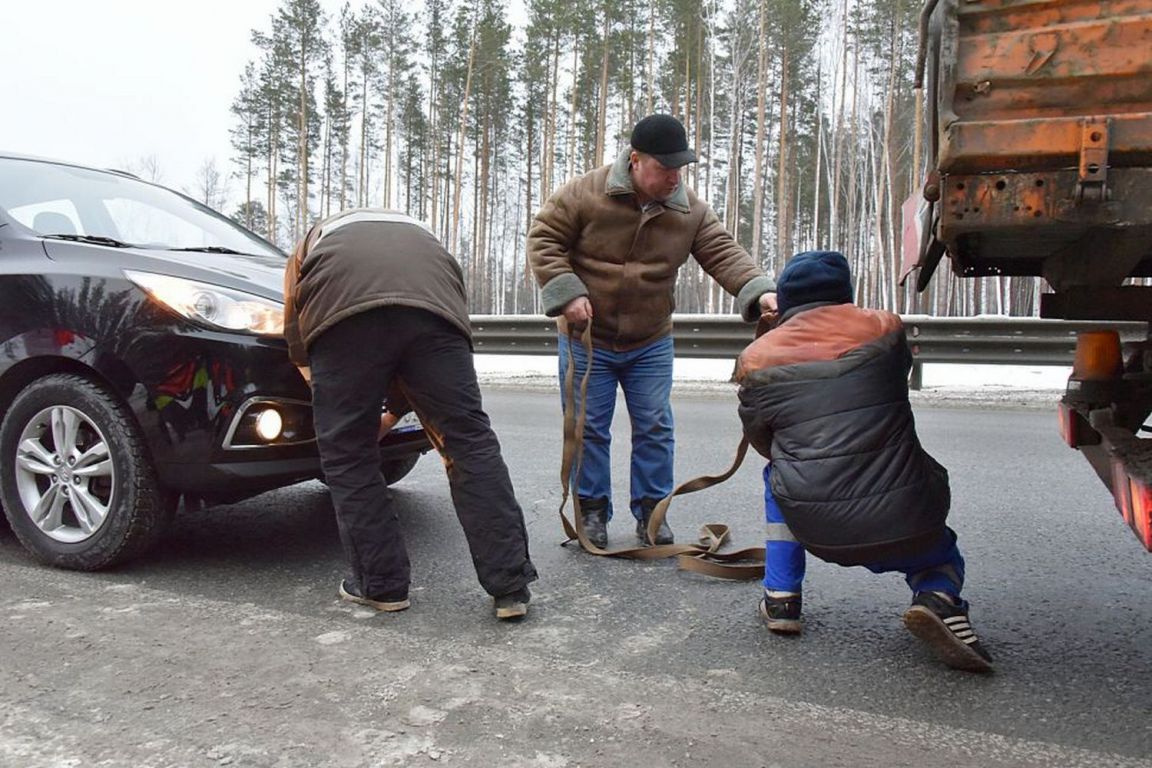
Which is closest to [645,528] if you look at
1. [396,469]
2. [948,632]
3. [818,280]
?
[396,469]

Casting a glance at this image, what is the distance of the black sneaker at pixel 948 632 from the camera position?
8.05 ft

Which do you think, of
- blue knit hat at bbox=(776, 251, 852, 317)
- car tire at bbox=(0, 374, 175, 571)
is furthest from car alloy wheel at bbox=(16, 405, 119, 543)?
blue knit hat at bbox=(776, 251, 852, 317)

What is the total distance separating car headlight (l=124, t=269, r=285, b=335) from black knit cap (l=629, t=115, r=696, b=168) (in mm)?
1584

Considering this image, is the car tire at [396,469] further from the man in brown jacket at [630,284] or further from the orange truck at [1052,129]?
the orange truck at [1052,129]

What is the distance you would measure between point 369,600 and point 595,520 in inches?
48.9

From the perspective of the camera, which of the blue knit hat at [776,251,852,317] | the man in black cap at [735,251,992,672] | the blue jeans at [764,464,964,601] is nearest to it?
the man in black cap at [735,251,992,672]

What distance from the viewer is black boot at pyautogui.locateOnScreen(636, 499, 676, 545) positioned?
3926 millimetres

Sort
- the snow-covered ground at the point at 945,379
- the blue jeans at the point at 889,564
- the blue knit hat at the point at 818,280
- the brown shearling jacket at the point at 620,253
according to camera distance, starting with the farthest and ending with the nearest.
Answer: the snow-covered ground at the point at 945,379 → the brown shearling jacket at the point at 620,253 → the blue knit hat at the point at 818,280 → the blue jeans at the point at 889,564

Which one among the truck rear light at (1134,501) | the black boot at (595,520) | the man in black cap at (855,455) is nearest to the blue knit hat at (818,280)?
A: the man in black cap at (855,455)

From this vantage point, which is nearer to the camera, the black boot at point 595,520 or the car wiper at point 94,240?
the car wiper at point 94,240

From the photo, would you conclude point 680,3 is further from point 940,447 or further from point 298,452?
point 298,452

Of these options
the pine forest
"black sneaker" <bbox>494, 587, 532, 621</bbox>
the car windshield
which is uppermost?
the pine forest

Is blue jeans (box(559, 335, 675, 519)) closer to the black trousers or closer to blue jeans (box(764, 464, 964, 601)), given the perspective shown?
the black trousers

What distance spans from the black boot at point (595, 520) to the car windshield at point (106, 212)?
2.00 m
